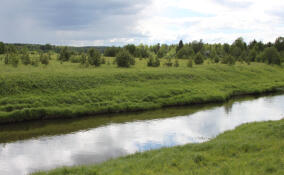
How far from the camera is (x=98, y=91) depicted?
3106 centimetres

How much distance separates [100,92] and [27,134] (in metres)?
12.2

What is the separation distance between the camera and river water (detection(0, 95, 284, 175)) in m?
15.3

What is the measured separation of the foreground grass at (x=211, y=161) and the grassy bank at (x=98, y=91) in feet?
48.8

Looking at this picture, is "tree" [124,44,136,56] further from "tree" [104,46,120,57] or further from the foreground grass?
the foreground grass

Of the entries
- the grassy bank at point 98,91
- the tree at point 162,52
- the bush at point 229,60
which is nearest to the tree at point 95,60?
the grassy bank at point 98,91

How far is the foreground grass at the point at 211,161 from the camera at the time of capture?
31.2ft

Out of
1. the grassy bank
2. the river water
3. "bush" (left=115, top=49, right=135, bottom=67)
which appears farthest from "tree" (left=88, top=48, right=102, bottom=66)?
the river water

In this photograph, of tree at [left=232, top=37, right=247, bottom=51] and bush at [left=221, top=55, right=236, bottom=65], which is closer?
bush at [left=221, top=55, right=236, bottom=65]

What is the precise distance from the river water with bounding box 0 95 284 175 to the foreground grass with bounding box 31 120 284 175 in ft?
12.8

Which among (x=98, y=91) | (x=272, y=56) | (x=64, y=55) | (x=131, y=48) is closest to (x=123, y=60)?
(x=64, y=55)

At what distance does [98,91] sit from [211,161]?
2242 cm

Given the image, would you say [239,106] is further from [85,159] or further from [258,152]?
[85,159]

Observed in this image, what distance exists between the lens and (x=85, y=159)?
49.6 ft

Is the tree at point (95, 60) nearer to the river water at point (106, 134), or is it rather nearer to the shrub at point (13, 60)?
the shrub at point (13, 60)
